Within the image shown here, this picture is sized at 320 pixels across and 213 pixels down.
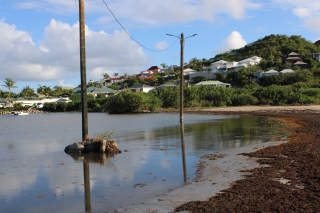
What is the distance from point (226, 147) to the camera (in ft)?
54.1

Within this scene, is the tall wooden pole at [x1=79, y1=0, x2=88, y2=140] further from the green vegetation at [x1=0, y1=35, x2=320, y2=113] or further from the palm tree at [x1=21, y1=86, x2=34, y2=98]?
the palm tree at [x1=21, y1=86, x2=34, y2=98]

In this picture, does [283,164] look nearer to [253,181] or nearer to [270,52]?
[253,181]

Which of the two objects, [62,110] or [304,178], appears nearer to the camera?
[304,178]

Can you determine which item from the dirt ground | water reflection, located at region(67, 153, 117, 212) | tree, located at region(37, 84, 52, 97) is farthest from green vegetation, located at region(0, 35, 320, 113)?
the dirt ground

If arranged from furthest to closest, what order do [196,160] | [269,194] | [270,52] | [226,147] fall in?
[270,52]
[226,147]
[196,160]
[269,194]

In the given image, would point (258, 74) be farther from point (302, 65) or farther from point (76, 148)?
point (76, 148)

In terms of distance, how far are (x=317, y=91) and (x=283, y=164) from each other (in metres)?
58.5

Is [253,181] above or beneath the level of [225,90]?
beneath

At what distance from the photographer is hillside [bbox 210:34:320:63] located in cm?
13262

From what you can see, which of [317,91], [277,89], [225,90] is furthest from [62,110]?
Answer: [317,91]

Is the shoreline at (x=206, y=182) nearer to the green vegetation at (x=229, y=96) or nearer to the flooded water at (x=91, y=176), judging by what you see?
the flooded water at (x=91, y=176)

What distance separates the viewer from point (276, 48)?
146000mm

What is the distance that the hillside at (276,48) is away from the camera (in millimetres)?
132625

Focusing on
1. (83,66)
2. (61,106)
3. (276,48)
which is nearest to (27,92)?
(61,106)
